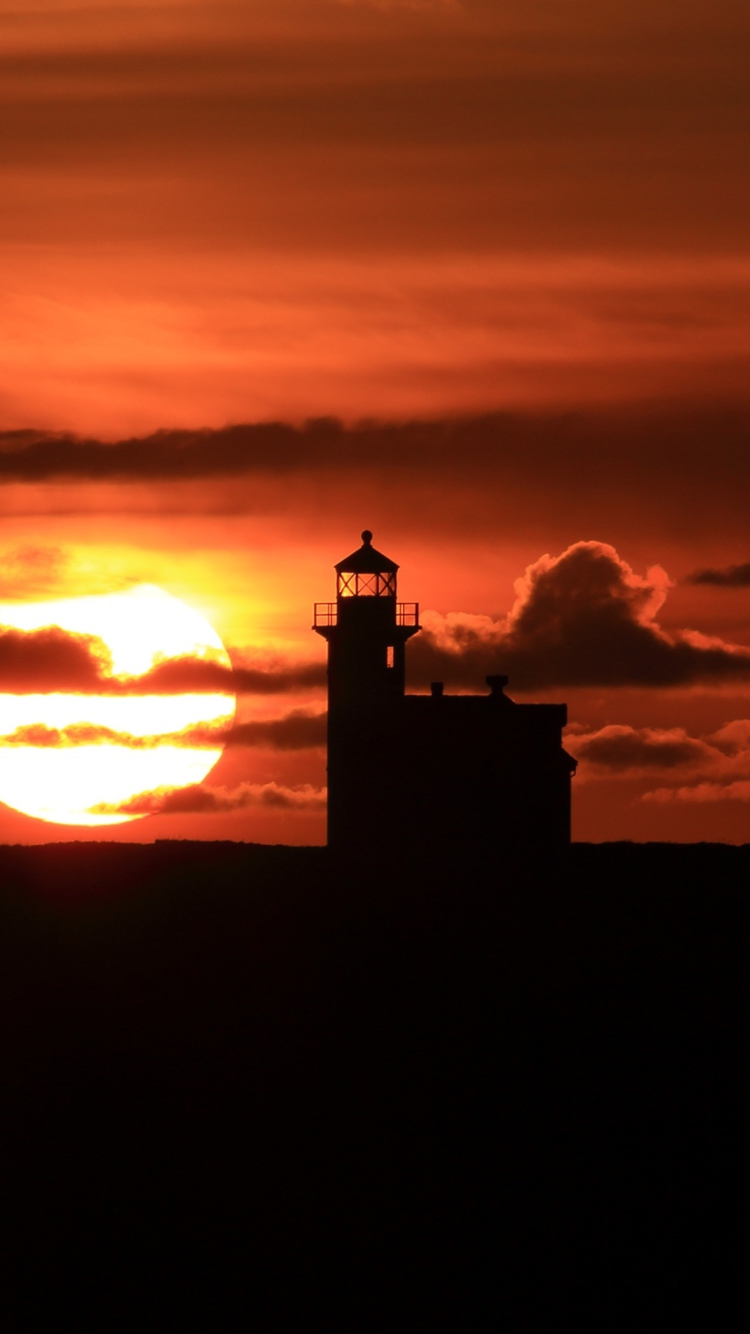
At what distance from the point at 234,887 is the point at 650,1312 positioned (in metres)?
27.1

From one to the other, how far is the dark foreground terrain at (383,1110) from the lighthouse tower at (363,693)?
1.71 meters

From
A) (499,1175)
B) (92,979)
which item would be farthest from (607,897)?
(499,1175)

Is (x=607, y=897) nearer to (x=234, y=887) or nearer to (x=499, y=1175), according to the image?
(x=234, y=887)

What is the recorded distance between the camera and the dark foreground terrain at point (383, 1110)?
2620 centimetres

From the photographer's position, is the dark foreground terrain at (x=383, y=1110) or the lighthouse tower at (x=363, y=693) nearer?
the dark foreground terrain at (x=383, y=1110)

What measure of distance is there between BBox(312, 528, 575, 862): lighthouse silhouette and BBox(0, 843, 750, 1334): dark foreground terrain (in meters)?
0.92

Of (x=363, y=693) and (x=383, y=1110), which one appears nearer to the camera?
(x=383, y=1110)

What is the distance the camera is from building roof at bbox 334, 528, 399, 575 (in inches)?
2050

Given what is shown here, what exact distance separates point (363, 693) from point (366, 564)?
4.23 metres

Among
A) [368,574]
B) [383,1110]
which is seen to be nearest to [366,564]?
[368,574]

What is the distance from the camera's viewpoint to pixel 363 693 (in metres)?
49.8

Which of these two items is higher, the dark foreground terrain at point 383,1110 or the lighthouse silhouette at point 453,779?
the lighthouse silhouette at point 453,779

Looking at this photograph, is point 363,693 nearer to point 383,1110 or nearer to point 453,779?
point 453,779

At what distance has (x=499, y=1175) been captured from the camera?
96.2ft
